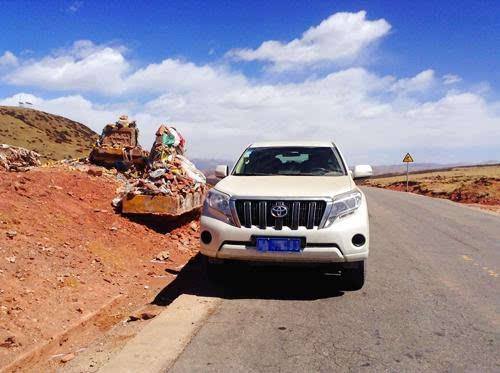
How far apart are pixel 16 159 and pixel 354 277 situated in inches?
372

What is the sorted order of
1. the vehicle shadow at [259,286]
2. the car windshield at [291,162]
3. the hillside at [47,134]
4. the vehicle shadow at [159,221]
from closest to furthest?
the vehicle shadow at [259,286], the car windshield at [291,162], the vehicle shadow at [159,221], the hillside at [47,134]

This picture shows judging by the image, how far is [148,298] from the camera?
21.2 ft

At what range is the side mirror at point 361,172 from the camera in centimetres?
716

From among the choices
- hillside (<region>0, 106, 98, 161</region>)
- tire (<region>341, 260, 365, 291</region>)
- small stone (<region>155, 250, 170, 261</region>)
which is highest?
hillside (<region>0, 106, 98, 161</region>)

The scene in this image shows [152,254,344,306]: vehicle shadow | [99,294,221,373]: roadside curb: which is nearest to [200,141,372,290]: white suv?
[152,254,344,306]: vehicle shadow

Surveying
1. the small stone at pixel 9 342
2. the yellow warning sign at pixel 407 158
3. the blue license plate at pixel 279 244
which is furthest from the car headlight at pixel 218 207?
the yellow warning sign at pixel 407 158

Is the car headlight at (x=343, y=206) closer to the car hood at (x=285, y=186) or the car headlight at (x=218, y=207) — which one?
the car hood at (x=285, y=186)

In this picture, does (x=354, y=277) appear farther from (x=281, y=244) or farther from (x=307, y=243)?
(x=281, y=244)

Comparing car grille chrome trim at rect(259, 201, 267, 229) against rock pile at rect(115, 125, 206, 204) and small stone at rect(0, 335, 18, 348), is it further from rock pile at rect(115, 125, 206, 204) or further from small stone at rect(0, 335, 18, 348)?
rock pile at rect(115, 125, 206, 204)

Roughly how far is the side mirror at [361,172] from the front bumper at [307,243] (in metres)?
1.73

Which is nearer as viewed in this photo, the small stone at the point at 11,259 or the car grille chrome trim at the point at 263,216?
the car grille chrome trim at the point at 263,216

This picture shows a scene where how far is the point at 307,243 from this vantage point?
536 cm

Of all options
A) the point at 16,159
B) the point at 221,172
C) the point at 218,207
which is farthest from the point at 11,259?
the point at 16,159

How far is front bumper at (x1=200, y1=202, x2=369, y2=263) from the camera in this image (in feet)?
17.5
